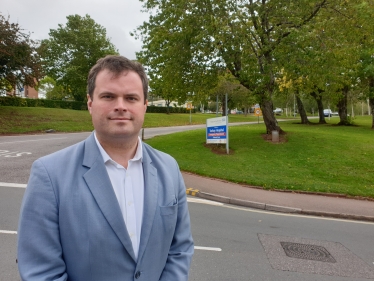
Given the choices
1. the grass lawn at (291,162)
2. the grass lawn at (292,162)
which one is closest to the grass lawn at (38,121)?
the grass lawn at (292,162)

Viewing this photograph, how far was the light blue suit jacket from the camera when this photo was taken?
1.35m

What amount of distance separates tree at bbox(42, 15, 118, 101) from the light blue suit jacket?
4091 cm

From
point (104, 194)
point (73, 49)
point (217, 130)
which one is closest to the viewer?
point (104, 194)

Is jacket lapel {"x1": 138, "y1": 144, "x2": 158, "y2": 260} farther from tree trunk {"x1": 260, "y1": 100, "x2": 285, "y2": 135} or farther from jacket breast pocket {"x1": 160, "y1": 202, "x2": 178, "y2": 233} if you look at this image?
tree trunk {"x1": 260, "y1": 100, "x2": 285, "y2": 135}

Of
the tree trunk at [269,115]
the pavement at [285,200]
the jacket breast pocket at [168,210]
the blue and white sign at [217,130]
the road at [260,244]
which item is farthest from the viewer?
the tree trunk at [269,115]

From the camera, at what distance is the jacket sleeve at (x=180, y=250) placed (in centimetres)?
170

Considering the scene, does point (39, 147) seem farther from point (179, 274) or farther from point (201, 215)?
point (179, 274)

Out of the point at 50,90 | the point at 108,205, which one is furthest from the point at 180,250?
the point at 50,90

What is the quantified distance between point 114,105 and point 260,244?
4395mm

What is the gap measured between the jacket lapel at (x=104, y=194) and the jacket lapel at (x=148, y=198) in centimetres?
9

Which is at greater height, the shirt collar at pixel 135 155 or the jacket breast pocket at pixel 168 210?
the shirt collar at pixel 135 155

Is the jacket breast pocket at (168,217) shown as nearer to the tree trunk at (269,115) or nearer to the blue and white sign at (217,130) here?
the blue and white sign at (217,130)

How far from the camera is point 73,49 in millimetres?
40781

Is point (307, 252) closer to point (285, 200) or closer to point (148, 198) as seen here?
point (285, 200)
